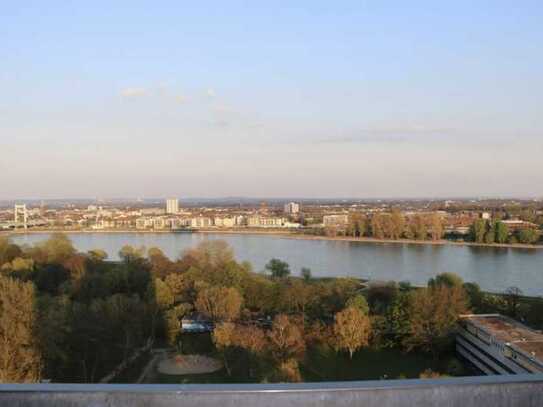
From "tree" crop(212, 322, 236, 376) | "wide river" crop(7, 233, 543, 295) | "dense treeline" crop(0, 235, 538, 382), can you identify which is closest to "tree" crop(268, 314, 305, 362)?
"dense treeline" crop(0, 235, 538, 382)

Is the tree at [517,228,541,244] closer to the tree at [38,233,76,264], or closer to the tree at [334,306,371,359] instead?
the tree at [334,306,371,359]

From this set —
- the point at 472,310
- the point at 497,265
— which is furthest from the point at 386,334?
the point at 497,265

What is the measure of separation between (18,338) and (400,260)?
8.24 m

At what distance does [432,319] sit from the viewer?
A: 3.96m

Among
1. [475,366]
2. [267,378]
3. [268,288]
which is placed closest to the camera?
[267,378]

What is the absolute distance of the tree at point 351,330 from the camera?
12.3 ft

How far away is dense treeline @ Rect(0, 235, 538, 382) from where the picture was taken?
2.96m

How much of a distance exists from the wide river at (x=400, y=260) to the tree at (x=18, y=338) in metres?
5.63

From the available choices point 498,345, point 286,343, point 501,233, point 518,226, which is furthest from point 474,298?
point 518,226

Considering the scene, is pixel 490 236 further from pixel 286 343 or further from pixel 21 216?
pixel 21 216

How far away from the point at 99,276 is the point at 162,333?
1284 mm

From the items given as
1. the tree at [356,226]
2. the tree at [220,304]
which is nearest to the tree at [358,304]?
the tree at [220,304]

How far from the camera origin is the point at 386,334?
163 inches

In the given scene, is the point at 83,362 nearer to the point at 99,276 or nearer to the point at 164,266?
the point at 99,276
